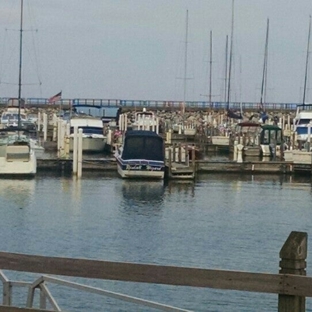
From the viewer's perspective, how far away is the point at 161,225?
3459 centimetres

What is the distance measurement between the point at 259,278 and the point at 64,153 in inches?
1953

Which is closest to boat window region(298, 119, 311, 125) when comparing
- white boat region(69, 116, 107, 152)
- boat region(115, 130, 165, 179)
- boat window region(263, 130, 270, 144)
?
boat window region(263, 130, 270, 144)

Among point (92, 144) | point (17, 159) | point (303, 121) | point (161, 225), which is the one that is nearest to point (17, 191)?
point (17, 159)

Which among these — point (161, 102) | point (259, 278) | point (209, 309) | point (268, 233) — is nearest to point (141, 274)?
point (259, 278)

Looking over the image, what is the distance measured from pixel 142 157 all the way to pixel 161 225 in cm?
1341

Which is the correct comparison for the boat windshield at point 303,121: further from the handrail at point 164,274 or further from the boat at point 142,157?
the handrail at point 164,274

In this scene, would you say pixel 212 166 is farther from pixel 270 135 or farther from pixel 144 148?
pixel 270 135

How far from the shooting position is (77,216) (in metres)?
37.0

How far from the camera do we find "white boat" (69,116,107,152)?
66.5m

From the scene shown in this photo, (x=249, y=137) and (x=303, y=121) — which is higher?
(x=303, y=121)

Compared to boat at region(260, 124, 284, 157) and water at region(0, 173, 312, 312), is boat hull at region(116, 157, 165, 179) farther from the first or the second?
boat at region(260, 124, 284, 157)

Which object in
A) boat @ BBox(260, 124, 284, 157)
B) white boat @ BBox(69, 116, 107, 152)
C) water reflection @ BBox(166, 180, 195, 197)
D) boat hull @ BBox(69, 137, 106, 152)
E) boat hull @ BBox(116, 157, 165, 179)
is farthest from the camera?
white boat @ BBox(69, 116, 107, 152)

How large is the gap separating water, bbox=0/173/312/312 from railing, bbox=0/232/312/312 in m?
7.75

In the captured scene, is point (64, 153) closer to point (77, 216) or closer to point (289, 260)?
point (77, 216)
